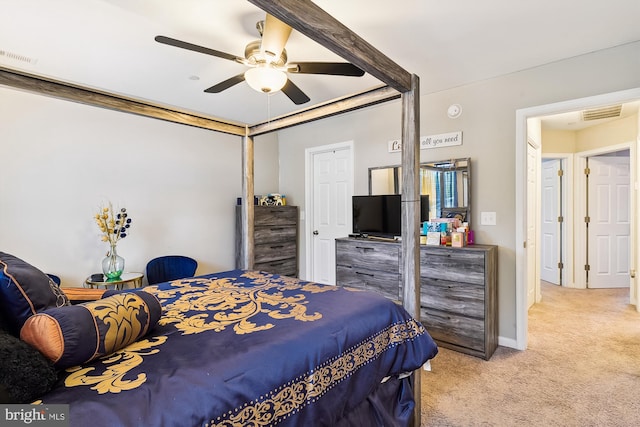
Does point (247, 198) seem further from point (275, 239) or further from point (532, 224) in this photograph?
point (532, 224)

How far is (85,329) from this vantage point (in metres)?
1.03

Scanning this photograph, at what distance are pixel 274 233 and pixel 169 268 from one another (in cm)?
141

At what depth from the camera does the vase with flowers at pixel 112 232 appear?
310cm

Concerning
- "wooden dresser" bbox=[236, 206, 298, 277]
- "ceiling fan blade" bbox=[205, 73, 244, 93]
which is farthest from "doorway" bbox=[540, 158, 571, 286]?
"ceiling fan blade" bbox=[205, 73, 244, 93]

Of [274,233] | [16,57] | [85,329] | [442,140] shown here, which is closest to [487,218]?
[442,140]

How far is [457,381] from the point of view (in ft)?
7.98

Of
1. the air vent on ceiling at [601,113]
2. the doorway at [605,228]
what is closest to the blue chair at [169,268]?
the air vent on ceiling at [601,113]

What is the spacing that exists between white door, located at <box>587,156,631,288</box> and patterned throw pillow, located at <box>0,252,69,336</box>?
635 cm

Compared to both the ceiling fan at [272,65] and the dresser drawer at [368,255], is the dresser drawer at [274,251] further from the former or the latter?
the ceiling fan at [272,65]

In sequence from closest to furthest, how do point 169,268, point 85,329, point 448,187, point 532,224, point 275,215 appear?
1. point 85,329
2. point 448,187
3. point 169,268
4. point 532,224
5. point 275,215

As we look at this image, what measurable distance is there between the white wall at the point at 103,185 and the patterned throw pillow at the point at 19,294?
7.58ft

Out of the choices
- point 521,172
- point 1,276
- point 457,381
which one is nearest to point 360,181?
point 521,172

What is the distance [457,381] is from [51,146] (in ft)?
13.3

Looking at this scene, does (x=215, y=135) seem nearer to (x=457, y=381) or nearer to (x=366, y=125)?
(x=366, y=125)
